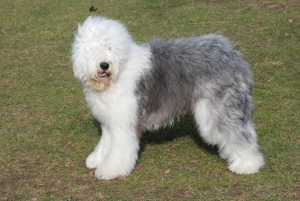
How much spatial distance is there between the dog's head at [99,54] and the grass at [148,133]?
1053mm

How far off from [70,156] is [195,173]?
1.49 metres

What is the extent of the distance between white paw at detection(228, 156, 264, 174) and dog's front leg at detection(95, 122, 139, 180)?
3.36ft

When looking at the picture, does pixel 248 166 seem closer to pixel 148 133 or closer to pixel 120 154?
pixel 120 154

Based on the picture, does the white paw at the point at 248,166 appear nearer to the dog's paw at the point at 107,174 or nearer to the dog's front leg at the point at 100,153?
the dog's paw at the point at 107,174

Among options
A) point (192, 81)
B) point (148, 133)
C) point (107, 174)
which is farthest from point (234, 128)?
point (148, 133)

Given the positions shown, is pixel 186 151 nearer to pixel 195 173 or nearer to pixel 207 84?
pixel 195 173

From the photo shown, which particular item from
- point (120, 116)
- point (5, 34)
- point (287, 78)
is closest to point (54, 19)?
point (5, 34)

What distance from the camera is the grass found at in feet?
17.5

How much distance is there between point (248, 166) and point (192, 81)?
3.30 ft

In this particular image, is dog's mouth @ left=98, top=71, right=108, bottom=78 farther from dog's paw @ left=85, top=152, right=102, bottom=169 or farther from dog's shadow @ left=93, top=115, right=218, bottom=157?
dog's shadow @ left=93, top=115, right=218, bottom=157

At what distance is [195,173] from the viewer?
5.61 metres

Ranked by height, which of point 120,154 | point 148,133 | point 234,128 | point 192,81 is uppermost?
point 192,81

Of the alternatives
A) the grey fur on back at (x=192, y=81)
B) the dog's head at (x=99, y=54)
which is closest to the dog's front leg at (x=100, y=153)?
the grey fur on back at (x=192, y=81)

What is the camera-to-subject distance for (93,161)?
19.3ft
